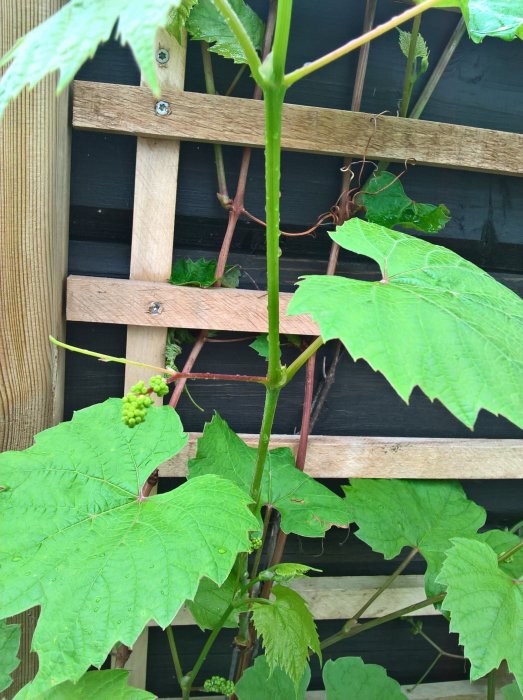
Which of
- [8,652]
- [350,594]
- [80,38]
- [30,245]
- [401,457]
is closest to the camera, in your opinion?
[80,38]

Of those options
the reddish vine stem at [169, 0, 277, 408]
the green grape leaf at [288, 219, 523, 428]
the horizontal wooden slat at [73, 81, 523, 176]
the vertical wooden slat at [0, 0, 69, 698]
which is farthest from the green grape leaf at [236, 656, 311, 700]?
the horizontal wooden slat at [73, 81, 523, 176]

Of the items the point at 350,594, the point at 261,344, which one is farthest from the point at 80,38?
the point at 350,594

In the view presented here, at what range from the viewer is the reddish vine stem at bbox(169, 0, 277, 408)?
3.91ft

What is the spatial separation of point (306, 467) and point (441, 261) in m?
0.72

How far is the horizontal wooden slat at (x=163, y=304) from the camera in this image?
1.18 m

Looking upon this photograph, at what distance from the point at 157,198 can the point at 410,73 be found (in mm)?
590

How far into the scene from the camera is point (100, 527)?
2.63ft

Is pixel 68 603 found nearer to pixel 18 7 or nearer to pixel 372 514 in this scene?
pixel 372 514

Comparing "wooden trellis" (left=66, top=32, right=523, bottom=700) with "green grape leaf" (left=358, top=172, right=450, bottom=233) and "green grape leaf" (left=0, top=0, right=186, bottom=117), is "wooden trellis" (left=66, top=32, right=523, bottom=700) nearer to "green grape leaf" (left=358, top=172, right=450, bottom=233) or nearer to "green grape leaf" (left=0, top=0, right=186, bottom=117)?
"green grape leaf" (left=358, top=172, right=450, bottom=233)

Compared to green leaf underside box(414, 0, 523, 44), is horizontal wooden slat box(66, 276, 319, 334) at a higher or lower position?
lower

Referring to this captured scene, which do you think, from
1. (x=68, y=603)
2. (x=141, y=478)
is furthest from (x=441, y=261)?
(x=68, y=603)

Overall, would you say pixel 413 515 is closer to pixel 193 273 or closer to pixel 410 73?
pixel 193 273

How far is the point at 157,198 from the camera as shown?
1179mm

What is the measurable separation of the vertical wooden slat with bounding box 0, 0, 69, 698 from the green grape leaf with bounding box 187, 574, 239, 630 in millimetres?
382
